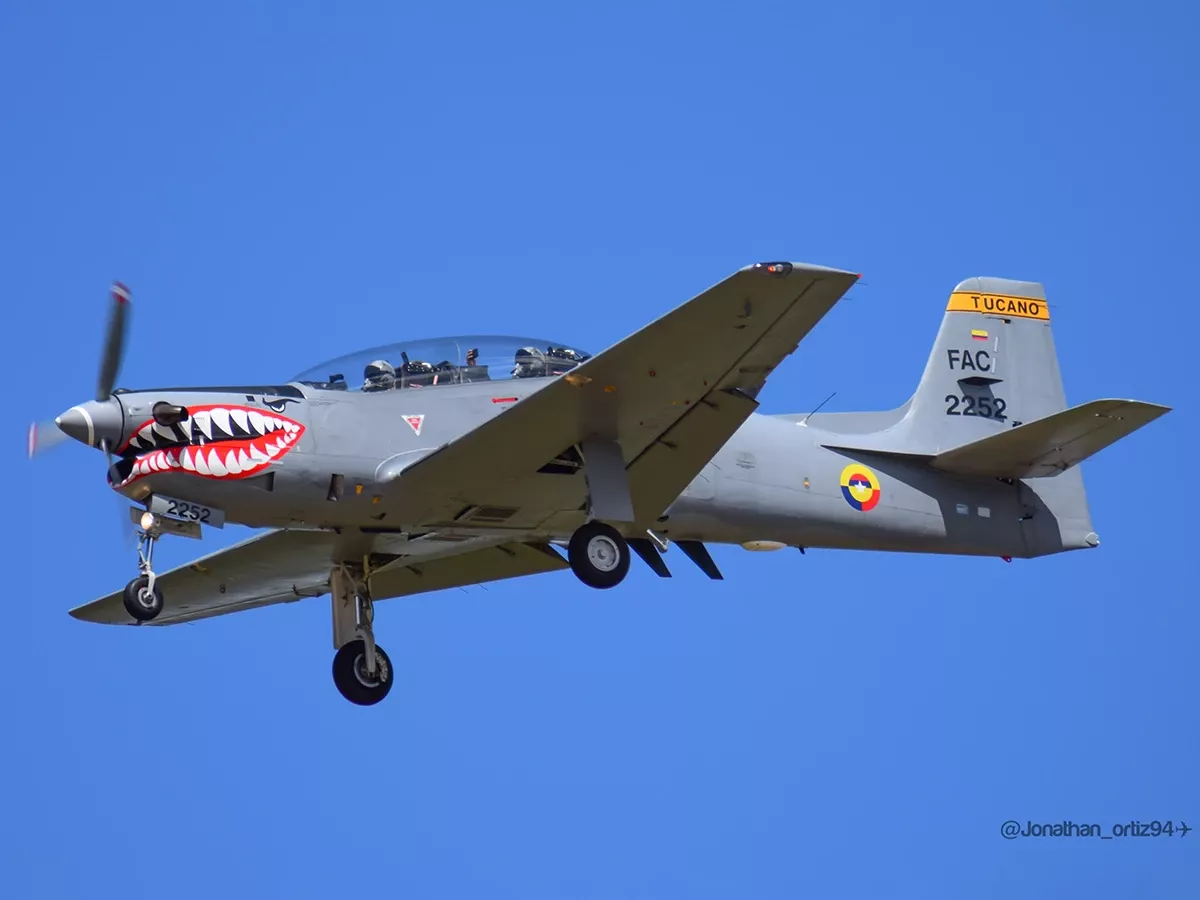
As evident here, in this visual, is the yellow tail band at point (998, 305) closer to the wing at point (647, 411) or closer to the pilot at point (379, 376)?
the wing at point (647, 411)

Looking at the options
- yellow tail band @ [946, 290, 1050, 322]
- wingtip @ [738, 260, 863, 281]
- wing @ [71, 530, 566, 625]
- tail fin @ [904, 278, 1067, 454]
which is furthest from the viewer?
yellow tail band @ [946, 290, 1050, 322]

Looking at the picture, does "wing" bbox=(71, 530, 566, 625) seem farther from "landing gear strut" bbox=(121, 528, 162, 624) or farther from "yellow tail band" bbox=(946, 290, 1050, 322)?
"yellow tail band" bbox=(946, 290, 1050, 322)

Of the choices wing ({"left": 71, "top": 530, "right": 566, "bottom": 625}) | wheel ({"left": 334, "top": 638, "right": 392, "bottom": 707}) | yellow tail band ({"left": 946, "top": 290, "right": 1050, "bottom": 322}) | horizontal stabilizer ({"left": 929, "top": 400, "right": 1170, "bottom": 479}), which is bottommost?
wheel ({"left": 334, "top": 638, "right": 392, "bottom": 707})

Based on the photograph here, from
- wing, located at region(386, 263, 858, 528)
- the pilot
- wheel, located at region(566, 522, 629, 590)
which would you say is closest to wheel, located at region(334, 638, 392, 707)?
wing, located at region(386, 263, 858, 528)

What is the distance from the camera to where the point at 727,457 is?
18062mm

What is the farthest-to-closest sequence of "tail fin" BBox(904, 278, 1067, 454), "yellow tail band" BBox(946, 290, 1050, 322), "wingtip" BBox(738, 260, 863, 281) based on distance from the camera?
"yellow tail band" BBox(946, 290, 1050, 322) < "tail fin" BBox(904, 278, 1067, 454) < "wingtip" BBox(738, 260, 863, 281)

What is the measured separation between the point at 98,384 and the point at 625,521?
4.95 m

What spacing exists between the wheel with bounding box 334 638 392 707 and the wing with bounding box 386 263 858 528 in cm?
221

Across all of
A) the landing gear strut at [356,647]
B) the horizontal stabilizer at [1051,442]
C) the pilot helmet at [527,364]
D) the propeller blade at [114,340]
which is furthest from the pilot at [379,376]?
the horizontal stabilizer at [1051,442]

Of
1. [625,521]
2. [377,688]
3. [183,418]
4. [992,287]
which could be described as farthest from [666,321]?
[992,287]

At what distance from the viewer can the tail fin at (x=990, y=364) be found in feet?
65.8

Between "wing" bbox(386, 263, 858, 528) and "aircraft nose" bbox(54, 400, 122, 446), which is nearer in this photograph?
"wing" bbox(386, 263, 858, 528)

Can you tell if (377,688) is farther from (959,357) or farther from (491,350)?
(959,357)

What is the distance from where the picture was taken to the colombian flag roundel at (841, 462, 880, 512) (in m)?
18.7
